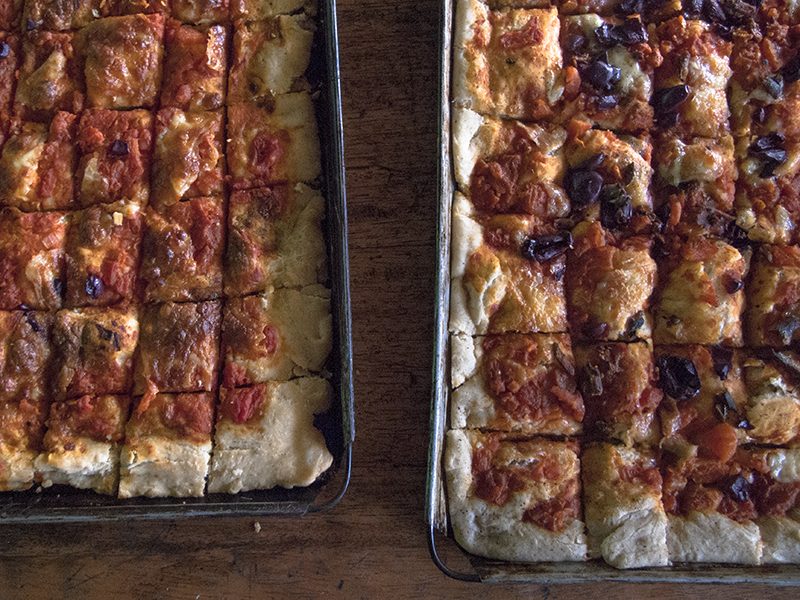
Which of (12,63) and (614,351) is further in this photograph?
(12,63)

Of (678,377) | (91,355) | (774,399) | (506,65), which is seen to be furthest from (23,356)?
(774,399)

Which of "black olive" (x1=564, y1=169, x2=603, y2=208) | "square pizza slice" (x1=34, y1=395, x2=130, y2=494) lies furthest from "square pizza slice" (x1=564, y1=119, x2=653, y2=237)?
"square pizza slice" (x1=34, y1=395, x2=130, y2=494)

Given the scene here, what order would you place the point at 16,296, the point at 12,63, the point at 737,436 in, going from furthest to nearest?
the point at 12,63, the point at 16,296, the point at 737,436

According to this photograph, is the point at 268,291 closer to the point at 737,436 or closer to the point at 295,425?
the point at 295,425

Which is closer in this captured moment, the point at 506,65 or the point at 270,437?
the point at 270,437

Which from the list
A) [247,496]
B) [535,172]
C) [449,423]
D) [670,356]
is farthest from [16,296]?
[670,356]

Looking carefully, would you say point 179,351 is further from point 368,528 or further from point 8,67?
point 8,67
